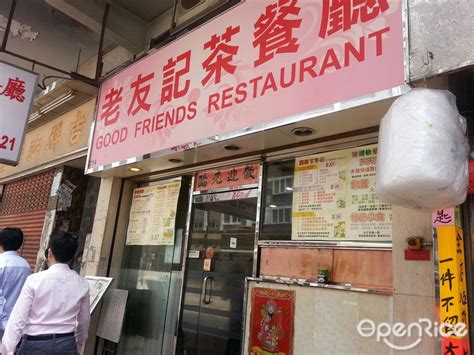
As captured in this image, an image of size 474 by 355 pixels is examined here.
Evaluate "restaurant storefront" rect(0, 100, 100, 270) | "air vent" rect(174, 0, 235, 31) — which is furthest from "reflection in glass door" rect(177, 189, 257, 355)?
"restaurant storefront" rect(0, 100, 100, 270)

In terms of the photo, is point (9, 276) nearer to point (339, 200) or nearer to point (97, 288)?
point (97, 288)

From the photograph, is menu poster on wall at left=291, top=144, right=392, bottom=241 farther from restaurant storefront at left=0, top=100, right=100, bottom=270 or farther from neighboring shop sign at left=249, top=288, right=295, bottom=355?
restaurant storefront at left=0, top=100, right=100, bottom=270

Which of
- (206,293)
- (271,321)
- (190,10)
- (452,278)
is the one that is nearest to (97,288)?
(206,293)

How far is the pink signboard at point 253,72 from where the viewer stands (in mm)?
2951

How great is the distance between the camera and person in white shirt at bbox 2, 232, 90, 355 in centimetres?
325

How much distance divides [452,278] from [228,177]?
2.86m

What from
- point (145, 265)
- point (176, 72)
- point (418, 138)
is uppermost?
point (176, 72)

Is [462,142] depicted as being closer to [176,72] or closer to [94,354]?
[176,72]

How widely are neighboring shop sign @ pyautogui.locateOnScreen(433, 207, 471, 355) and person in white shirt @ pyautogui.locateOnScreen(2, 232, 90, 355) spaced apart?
292 centimetres

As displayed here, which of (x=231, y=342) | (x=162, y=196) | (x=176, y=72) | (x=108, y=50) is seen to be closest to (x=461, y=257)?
(x=231, y=342)

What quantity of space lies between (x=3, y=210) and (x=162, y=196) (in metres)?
6.43

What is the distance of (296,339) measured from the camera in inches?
140

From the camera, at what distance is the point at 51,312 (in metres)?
3.34

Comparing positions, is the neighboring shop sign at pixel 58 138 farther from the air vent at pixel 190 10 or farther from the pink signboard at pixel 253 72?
the air vent at pixel 190 10
